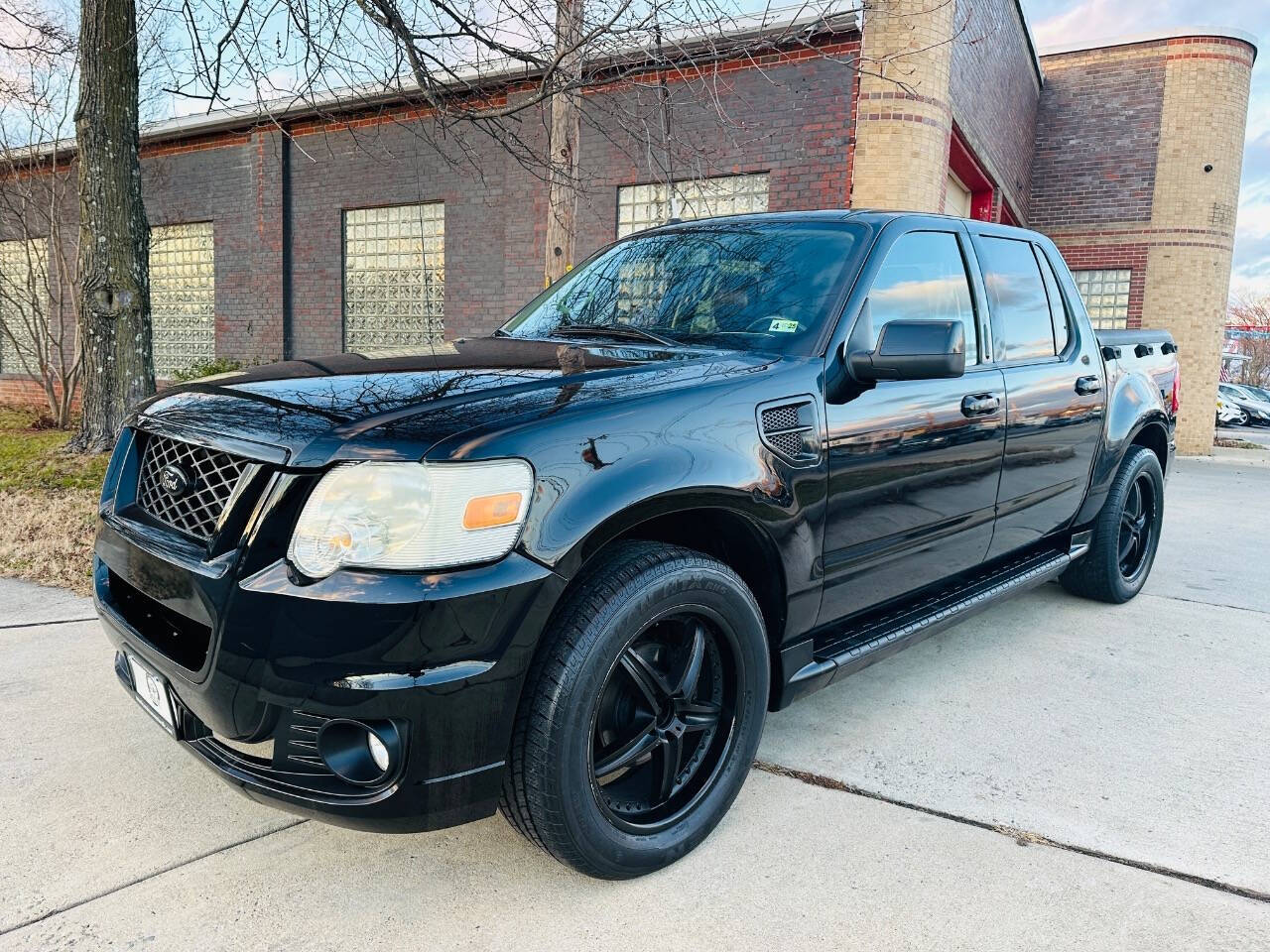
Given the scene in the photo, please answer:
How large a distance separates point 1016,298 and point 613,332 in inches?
74.8

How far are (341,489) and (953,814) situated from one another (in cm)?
202

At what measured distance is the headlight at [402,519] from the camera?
193 centimetres

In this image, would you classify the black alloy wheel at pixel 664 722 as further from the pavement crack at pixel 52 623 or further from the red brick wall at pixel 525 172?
the red brick wall at pixel 525 172

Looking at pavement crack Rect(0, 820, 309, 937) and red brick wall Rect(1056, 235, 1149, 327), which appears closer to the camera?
pavement crack Rect(0, 820, 309, 937)

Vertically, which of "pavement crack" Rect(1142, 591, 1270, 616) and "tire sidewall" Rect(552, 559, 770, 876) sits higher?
"tire sidewall" Rect(552, 559, 770, 876)

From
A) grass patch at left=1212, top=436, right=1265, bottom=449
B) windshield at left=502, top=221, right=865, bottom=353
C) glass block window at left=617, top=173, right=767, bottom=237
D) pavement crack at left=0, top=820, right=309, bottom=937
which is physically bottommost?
grass patch at left=1212, top=436, right=1265, bottom=449

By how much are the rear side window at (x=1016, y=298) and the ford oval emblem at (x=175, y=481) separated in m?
3.04

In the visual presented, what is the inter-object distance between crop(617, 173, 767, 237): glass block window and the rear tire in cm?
559

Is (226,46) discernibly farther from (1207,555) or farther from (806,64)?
(1207,555)

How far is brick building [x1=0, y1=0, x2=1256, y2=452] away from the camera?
9352 mm

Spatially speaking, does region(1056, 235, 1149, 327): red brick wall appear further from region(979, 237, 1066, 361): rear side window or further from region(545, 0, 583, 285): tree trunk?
region(979, 237, 1066, 361): rear side window

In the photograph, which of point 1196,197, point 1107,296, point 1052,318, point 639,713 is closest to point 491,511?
point 639,713

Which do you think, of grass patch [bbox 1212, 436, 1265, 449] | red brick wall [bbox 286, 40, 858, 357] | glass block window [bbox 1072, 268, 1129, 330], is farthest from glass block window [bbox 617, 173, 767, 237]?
grass patch [bbox 1212, 436, 1265, 449]

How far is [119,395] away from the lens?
7.30m
